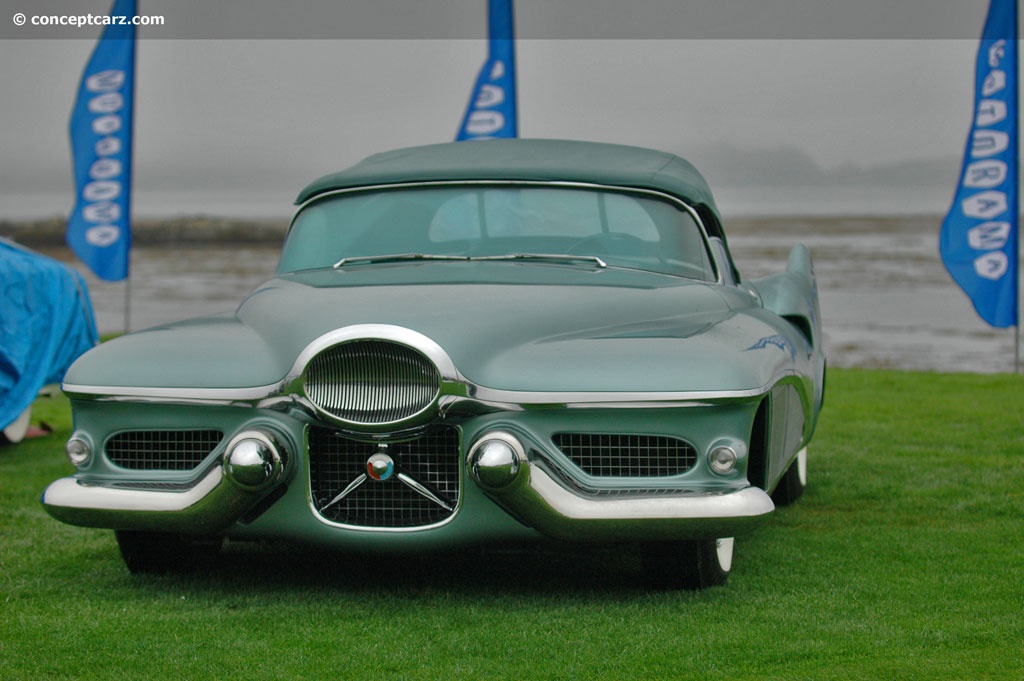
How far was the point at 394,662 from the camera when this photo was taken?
137 inches

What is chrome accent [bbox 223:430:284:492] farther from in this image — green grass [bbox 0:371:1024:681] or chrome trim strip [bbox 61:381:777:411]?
green grass [bbox 0:371:1024:681]

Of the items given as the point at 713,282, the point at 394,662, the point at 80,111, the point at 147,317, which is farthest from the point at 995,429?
the point at 147,317

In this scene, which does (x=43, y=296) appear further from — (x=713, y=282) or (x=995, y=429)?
(x=995, y=429)

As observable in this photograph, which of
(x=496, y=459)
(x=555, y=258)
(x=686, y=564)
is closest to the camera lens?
(x=496, y=459)

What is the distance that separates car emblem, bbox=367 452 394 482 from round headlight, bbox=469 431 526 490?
0.28 meters

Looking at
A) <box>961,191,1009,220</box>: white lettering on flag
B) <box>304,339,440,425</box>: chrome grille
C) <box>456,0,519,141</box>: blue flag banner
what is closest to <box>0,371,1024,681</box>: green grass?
<box>304,339,440,425</box>: chrome grille

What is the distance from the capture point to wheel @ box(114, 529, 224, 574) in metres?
4.51

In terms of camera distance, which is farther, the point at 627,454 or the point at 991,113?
the point at 991,113

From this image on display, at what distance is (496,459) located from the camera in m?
3.85

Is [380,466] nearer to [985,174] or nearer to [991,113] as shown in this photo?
[985,174]

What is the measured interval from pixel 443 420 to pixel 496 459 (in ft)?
0.74

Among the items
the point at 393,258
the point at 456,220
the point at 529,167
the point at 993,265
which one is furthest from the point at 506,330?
the point at 993,265

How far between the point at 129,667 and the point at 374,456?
0.97 metres

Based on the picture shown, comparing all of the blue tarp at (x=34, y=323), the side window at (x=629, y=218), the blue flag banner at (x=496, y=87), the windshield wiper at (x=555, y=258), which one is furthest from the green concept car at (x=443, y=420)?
the blue flag banner at (x=496, y=87)
